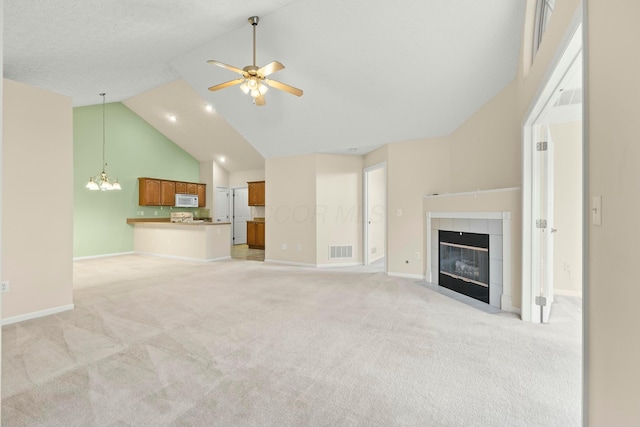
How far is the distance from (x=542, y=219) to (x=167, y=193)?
8.64 m

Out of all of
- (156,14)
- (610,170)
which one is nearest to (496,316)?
(610,170)

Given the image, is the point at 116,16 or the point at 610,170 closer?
the point at 610,170

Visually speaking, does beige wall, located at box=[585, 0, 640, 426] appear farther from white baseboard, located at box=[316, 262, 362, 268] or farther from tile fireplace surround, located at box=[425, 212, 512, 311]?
white baseboard, located at box=[316, 262, 362, 268]

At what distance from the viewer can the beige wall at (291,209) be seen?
6.32m

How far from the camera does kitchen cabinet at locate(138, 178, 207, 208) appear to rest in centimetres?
826

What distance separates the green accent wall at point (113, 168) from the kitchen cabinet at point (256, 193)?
2.27 metres

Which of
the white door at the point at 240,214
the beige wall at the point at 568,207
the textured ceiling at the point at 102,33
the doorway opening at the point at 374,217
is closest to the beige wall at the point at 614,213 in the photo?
the textured ceiling at the point at 102,33

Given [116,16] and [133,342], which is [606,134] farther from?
[116,16]

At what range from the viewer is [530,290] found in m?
3.06

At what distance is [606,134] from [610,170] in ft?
0.49

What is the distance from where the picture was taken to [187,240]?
7.17 metres

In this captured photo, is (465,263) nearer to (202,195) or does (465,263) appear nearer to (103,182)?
(103,182)

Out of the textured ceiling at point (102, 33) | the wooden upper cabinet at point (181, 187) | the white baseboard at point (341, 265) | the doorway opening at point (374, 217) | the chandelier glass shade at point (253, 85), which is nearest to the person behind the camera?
the textured ceiling at point (102, 33)

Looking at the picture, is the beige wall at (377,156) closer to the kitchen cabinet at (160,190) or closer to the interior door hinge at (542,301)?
the interior door hinge at (542,301)
